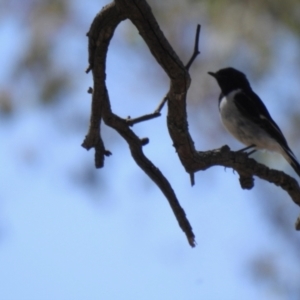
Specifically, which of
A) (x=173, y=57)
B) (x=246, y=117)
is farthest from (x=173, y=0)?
(x=173, y=57)

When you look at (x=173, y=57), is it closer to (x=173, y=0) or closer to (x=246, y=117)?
(x=246, y=117)

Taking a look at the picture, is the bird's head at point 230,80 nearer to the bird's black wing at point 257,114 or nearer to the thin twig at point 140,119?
the bird's black wing at point 257,114

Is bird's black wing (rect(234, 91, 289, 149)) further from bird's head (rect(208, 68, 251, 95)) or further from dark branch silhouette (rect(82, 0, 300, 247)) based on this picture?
dark branch silhouette (rect(82, 0, 300, 247))

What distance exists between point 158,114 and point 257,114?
2549mm

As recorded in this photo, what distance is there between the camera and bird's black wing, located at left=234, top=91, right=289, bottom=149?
620cm

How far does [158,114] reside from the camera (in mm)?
3949

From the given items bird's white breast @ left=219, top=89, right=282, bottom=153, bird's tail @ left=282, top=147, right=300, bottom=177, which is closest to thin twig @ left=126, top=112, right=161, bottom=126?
bird's tail @ left=282, top=147, right=300, bottom=177

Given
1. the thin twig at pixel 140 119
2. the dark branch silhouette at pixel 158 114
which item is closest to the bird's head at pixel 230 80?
the dark branch silhouette at pixel 158 114

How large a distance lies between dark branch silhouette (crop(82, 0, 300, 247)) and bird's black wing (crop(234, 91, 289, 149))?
2.04 m

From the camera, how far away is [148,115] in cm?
398

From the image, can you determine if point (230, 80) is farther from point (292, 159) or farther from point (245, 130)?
point (292, 159)

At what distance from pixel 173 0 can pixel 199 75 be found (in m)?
1.07

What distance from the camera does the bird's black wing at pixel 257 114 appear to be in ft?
20.3

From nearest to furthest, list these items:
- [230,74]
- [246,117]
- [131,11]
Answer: [131,11]
[246,117]
[230,74]
